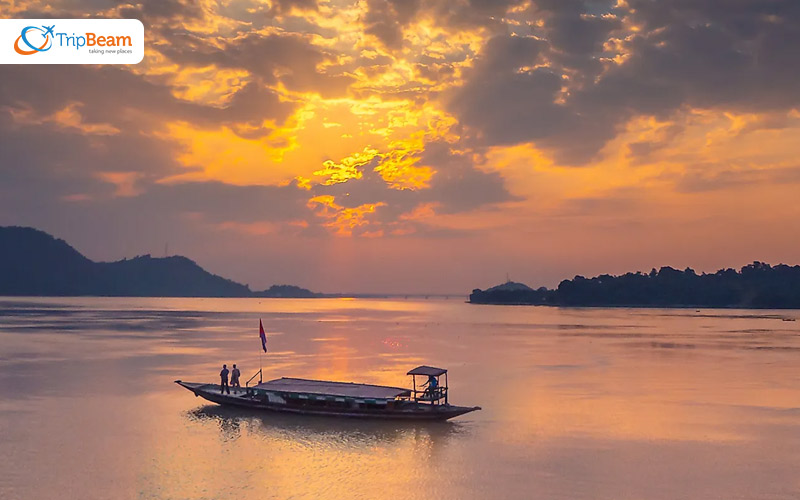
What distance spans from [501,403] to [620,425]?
9142mm

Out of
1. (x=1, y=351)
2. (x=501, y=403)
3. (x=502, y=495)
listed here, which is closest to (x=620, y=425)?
(x=501, y=403)

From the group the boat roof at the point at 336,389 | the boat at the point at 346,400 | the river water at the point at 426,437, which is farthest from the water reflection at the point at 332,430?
the boat roof at the point at 336,389

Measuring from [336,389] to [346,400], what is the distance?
3.43m

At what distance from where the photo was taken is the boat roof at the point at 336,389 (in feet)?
128

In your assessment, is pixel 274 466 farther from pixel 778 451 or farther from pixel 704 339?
pixel 704 339

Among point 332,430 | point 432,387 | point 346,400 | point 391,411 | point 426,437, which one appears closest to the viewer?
point 426,437

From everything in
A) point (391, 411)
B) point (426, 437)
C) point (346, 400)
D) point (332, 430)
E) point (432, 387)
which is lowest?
point (426, 437)

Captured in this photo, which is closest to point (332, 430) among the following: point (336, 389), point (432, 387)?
point (336, 389)

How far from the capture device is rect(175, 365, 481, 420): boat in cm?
3712

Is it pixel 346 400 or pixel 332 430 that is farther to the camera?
pixel 346 400

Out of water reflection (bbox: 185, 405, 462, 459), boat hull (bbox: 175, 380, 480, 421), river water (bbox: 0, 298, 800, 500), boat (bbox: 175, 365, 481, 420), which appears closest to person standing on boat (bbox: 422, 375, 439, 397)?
boat (bbox: 175, 365, 481, 420)

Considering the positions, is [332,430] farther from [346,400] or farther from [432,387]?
[432,387]

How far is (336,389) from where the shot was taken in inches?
1612

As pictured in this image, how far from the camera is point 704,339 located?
10131 centimetres
